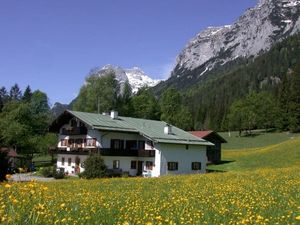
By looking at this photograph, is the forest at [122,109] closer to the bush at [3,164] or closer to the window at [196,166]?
the window at [196,166]

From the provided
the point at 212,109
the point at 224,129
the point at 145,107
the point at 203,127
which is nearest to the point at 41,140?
the point at 145,107

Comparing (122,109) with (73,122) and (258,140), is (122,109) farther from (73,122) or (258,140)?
(258,140)

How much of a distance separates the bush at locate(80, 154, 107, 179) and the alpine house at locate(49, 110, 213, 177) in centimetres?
820

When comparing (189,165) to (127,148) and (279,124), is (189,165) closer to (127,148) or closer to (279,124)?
(127,148)

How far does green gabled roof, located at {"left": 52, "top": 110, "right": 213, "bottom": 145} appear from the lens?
55.4 metres

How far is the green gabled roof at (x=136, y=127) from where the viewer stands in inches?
2183

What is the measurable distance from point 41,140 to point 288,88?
69.8 metres

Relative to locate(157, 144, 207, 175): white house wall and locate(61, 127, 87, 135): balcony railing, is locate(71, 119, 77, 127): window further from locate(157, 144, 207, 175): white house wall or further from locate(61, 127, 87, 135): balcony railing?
locate(157, 144, 207, 175): white house wall

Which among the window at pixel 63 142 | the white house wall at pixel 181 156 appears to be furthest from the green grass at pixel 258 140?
the window at pixel 63 142

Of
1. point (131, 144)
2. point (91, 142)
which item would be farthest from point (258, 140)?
point (91, 142)

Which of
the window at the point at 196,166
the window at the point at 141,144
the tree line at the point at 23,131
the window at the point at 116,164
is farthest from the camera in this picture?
the tree line at the point at 23,131

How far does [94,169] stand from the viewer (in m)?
45.0

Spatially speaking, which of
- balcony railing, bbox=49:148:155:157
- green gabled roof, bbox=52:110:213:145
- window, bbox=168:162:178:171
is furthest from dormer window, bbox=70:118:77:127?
window, bbox=168:162:178:171

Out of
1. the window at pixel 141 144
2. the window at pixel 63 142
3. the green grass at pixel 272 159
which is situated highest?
the window at pixel 63 142
